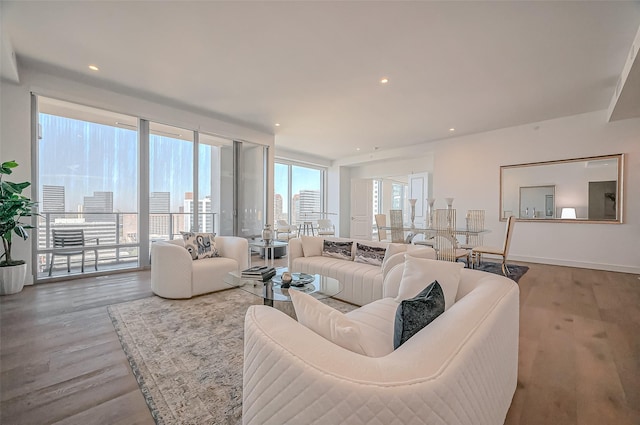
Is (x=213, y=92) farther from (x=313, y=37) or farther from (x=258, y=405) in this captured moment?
(x=258, y=405)

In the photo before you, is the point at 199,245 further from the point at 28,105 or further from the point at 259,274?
the point at 28,105

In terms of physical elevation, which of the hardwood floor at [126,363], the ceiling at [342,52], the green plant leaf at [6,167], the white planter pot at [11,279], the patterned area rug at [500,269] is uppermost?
the ceiling at [342,52]

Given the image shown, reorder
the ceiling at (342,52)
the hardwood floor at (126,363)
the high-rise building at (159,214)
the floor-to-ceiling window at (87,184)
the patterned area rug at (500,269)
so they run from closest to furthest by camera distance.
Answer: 1. the hardwood floor at (126,363)
2. the ceiling at (342,52)
3. the floor-to-ceiling window at (87,184)
4. the patterned area rug at (500,269)
5. the high-rise building at (159,214)

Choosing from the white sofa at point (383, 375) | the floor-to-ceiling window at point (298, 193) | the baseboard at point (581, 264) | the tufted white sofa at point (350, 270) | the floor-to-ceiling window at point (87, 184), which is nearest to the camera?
the white sofa at point (383, 375)

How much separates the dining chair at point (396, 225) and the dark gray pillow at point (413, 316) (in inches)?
157

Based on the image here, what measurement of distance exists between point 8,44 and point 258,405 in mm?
4399

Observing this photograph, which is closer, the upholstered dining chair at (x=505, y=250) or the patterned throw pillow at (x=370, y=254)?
the patterned throw pillow at (x=370, y=254)

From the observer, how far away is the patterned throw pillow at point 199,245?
3451 mm

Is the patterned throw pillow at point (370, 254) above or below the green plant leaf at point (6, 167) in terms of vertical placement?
below

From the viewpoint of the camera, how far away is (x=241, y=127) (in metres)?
5.72

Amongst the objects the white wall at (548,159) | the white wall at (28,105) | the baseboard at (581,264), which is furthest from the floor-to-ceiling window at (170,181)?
the baseboard at (581,264)

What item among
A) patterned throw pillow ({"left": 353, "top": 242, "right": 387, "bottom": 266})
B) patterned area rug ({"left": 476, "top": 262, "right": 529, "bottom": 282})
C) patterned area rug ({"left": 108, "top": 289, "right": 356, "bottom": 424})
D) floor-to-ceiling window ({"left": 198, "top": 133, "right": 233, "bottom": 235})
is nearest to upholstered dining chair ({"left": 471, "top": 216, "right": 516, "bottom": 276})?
patterned area rug ({"left": 476, "top": 262, "right": 529, "bottom": 282})

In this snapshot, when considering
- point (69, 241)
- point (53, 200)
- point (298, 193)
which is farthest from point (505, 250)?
point (53, 200)

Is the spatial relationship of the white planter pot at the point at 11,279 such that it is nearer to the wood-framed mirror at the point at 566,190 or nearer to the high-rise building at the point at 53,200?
the high-rise building at the point at 53,200
